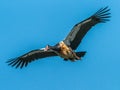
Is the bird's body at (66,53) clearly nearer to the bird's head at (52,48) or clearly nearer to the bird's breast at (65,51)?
the bird's breast at (65,51)

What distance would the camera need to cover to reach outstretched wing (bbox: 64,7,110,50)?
4169cm

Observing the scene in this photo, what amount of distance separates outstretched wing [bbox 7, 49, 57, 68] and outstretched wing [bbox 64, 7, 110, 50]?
998 millimetres

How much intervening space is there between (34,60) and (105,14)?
3995mm

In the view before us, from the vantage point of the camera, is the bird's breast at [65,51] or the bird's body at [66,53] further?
the bird's breast at [65,51]

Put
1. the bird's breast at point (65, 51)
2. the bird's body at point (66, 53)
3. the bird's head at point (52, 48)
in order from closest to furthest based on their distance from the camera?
the bird's body at point (66, 53) → the bird's breast at point (65, 51) → the bird's head at point (52, 48)

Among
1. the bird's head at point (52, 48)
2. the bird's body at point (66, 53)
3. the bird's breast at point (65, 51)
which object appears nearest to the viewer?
the bird's body at point (66, 53)

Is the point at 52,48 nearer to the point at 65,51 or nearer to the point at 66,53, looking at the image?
the point at 65,51

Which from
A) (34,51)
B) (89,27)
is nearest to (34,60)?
(34,51)

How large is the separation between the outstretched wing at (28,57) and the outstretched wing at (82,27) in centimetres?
100

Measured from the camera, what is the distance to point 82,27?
138 ft

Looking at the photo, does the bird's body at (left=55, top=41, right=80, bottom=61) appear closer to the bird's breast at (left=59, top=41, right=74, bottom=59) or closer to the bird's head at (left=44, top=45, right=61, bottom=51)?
the bird's breast at (left=59, top=41, right=74, bottom=59)

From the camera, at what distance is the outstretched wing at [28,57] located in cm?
4319

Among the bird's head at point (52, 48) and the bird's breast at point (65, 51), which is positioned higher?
the bird's head at point (52, 48)

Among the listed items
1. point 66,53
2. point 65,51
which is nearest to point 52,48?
point 65,51
